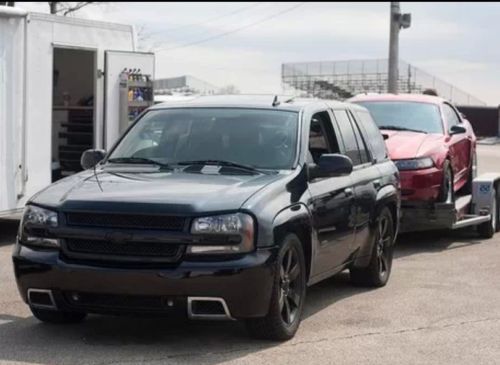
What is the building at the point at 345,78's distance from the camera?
4435 centimetres

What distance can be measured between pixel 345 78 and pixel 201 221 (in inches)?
1799

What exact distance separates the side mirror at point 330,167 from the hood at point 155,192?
0.38m

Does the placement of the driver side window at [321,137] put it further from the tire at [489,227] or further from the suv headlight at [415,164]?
the tire at [489,227]

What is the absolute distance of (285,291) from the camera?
5.92m

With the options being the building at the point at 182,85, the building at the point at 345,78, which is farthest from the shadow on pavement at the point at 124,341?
the building at the point at 345,78

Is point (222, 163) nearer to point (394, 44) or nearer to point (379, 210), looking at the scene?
point (379, 210)

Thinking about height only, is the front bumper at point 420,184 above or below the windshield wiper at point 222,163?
below

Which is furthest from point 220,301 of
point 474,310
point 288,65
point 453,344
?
point 288,65

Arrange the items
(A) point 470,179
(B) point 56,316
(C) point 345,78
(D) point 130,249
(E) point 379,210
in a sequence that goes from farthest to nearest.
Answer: (C) point 345,78 → (A) point 470,179 → (E) point 379,210 → (B) point 56,316 → (D) point 130,249

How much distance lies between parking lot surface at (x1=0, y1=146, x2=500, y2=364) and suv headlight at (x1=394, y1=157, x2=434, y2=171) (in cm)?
219

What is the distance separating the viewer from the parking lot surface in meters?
5.60

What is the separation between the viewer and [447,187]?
10641mm

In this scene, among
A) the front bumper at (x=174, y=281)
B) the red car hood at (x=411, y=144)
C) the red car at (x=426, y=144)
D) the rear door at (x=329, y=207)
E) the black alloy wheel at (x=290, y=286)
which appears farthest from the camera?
the red car hood at (x=411, y=144)

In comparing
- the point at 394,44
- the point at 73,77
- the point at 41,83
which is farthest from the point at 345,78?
the point at 41,83
